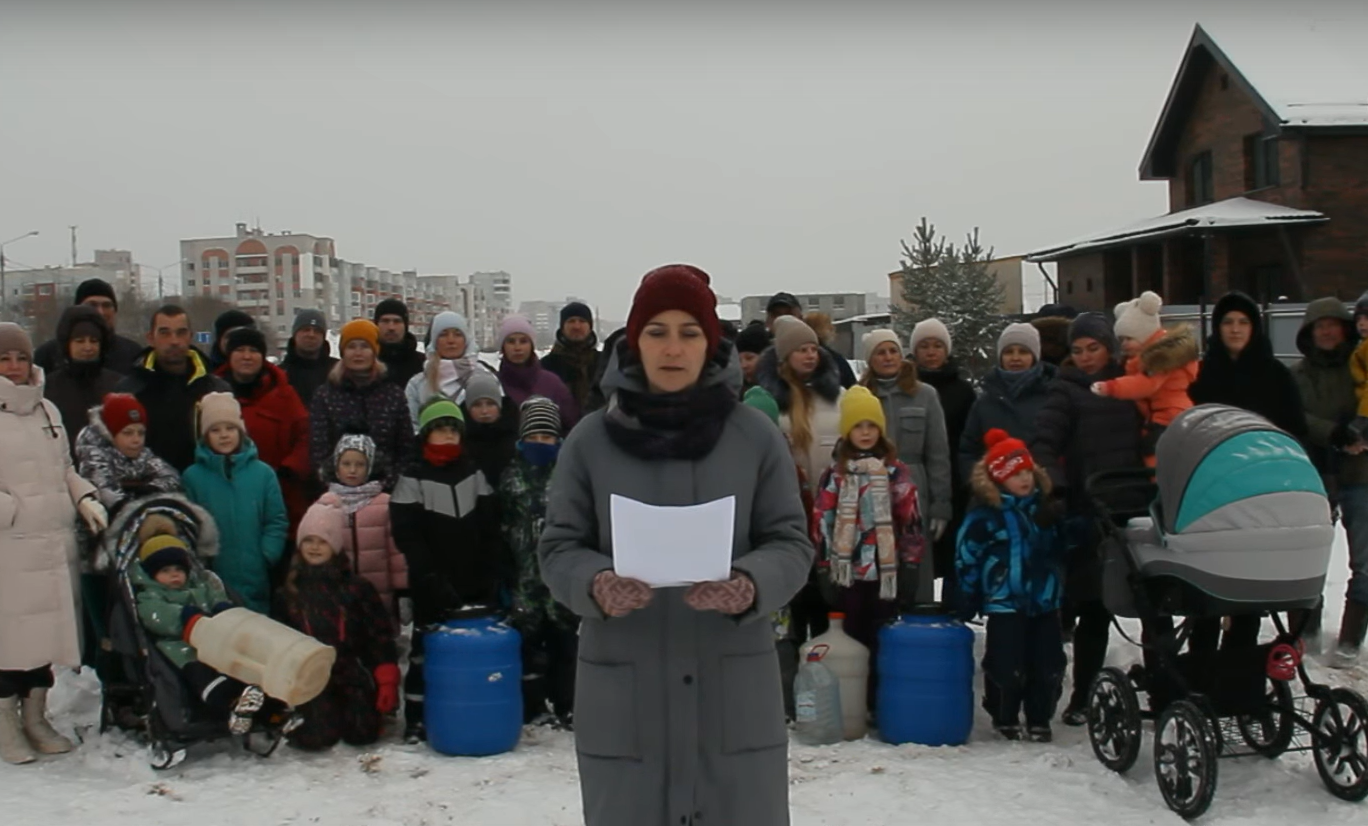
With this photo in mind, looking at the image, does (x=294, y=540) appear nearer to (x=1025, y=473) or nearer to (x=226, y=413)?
(x=226, y=413)

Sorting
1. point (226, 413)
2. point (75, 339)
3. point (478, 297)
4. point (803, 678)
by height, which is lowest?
point (803, 678)

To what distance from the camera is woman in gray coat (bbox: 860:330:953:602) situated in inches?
257

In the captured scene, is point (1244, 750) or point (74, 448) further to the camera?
point (74, 448)

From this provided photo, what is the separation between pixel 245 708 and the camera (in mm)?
5375

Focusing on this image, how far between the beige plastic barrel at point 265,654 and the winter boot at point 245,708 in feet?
0.15

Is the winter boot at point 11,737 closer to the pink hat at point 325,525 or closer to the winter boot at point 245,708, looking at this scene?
the winter boot at point 245,708

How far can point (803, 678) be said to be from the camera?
5.81m

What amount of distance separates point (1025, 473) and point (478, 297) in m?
145

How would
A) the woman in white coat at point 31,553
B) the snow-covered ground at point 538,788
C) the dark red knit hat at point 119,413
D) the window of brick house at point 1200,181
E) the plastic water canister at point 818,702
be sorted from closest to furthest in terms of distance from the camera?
the snow-covered ground at point 538,788 < the woman in white coat at point 31,553 < the plastic water canister at point 818,702 < the dark red knit hat at point 119,413 < the window of brick house at point 1200,181

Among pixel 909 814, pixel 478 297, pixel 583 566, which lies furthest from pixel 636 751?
pixel 478 297

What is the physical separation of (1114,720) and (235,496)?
4540 millimetres

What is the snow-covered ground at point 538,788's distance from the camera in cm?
485

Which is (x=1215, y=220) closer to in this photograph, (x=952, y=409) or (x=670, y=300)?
(x=952, y=409)

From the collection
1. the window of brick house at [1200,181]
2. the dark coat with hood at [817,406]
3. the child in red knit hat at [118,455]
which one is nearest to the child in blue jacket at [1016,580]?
the dark coat with hood at [817,406]
